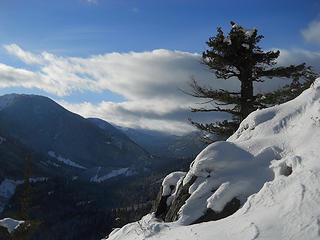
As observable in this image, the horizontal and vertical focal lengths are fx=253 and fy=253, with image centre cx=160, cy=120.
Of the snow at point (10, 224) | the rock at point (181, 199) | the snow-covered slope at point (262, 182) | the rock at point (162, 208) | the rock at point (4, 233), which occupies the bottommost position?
the rock at point (4, 233)

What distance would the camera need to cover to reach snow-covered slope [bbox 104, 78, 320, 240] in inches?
204

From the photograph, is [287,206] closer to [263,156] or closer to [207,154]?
[263,156]

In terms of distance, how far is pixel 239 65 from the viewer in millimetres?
17906

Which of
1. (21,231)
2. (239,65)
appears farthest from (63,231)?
(239,65)

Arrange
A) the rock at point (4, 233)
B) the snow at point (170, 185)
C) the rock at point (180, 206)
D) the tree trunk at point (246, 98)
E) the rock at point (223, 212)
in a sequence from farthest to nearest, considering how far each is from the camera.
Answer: the rock at point (4, 233), the tree trunk at point (246, 98), the snow at point (170, 185), the rock at point (180, 206), the rock at point (223, 212)

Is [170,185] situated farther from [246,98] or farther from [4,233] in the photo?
[4,233]

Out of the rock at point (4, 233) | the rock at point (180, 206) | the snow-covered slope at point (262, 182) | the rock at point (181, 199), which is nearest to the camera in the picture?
the snow-covered slope at point (262, 182)

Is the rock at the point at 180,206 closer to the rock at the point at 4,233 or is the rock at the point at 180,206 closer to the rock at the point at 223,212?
the rock at the point at 223,212

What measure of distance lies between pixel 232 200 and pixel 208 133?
38.1ft

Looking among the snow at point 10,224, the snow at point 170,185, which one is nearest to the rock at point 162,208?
the snow at point 170,185

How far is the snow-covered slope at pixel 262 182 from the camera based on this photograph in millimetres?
5183

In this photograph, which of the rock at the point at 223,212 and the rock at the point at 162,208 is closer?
the rock at the point at 223,212

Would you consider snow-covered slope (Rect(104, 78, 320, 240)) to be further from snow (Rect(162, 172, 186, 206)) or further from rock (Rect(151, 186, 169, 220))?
snow (Rect(162, 172, 186, 206))

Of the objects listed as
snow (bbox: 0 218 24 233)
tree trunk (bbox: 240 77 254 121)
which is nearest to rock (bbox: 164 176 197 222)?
tree trunk (bbox: 240 77 254 121)
